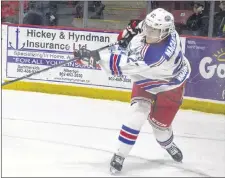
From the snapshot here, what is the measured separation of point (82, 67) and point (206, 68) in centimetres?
111

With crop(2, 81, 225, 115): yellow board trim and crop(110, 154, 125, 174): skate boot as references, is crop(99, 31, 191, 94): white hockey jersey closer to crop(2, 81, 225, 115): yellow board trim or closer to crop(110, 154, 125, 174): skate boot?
crop(110, 154, 125, 174): skate boot

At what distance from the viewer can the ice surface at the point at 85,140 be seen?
2.71 metres

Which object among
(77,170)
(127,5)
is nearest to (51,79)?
(127,5)

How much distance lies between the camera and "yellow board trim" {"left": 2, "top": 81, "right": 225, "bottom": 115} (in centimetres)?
432

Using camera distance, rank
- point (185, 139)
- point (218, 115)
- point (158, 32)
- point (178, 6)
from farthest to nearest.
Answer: point (178, 6) < point (218, 115) < point (185, 139) < point (158, 32)

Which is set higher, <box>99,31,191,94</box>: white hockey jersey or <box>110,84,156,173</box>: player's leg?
<box>99,31,191,94</box>: white hockey jersey

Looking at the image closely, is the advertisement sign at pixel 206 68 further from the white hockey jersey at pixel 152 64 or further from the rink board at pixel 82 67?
the white hockey jersey at pixel 152 64

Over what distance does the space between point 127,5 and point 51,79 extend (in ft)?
3.18

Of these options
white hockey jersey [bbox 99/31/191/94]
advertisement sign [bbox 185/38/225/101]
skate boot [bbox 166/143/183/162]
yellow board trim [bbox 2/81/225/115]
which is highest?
white hockey jersey [bbox 99/31/191/94]

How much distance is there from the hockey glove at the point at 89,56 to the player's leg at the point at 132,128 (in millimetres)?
320

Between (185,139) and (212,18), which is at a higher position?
(212,18)

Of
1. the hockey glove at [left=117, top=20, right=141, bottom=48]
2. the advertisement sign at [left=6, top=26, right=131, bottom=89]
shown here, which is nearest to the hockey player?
the hockey glove at [left=117, top=20, right=141, bottom=48]

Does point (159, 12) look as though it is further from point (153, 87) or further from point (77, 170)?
point (77, 170)

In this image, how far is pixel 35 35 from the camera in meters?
4.89
